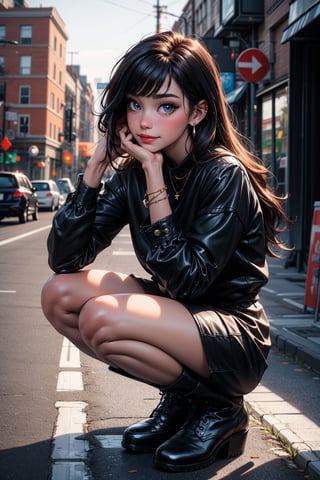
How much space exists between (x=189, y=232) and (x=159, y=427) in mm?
913

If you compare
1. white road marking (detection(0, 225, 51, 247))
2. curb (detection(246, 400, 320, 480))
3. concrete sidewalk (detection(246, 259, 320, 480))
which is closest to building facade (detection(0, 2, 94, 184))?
white road marking (detection(0, 225, 51, 247))

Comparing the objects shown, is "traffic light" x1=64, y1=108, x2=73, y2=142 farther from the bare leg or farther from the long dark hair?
the bare leg

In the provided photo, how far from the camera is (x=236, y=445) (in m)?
3.18

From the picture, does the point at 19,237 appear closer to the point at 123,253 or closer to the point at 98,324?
the point at 123,253

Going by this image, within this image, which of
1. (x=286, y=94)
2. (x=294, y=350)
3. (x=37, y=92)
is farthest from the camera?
(x=37, y=92)

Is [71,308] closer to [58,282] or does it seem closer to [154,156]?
[58,282]

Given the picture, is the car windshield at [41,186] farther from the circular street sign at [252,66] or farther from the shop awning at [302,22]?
the shop awning at [302,22]

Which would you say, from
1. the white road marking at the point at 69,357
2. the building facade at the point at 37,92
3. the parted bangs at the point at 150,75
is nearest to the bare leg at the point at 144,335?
the parted bangs at the point at 150,75

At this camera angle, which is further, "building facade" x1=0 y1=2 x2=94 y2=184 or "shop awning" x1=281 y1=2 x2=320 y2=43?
"building facade" x1=0 y1=2 x2=94 y2=184

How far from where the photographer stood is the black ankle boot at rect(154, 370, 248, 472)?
2949 mm

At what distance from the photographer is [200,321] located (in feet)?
9.59

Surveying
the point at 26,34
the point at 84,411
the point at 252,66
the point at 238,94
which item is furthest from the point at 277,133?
the point at 26,34

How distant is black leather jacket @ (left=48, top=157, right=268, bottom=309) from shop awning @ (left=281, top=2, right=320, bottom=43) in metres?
6.25

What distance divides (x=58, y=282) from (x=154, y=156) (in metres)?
0.73
